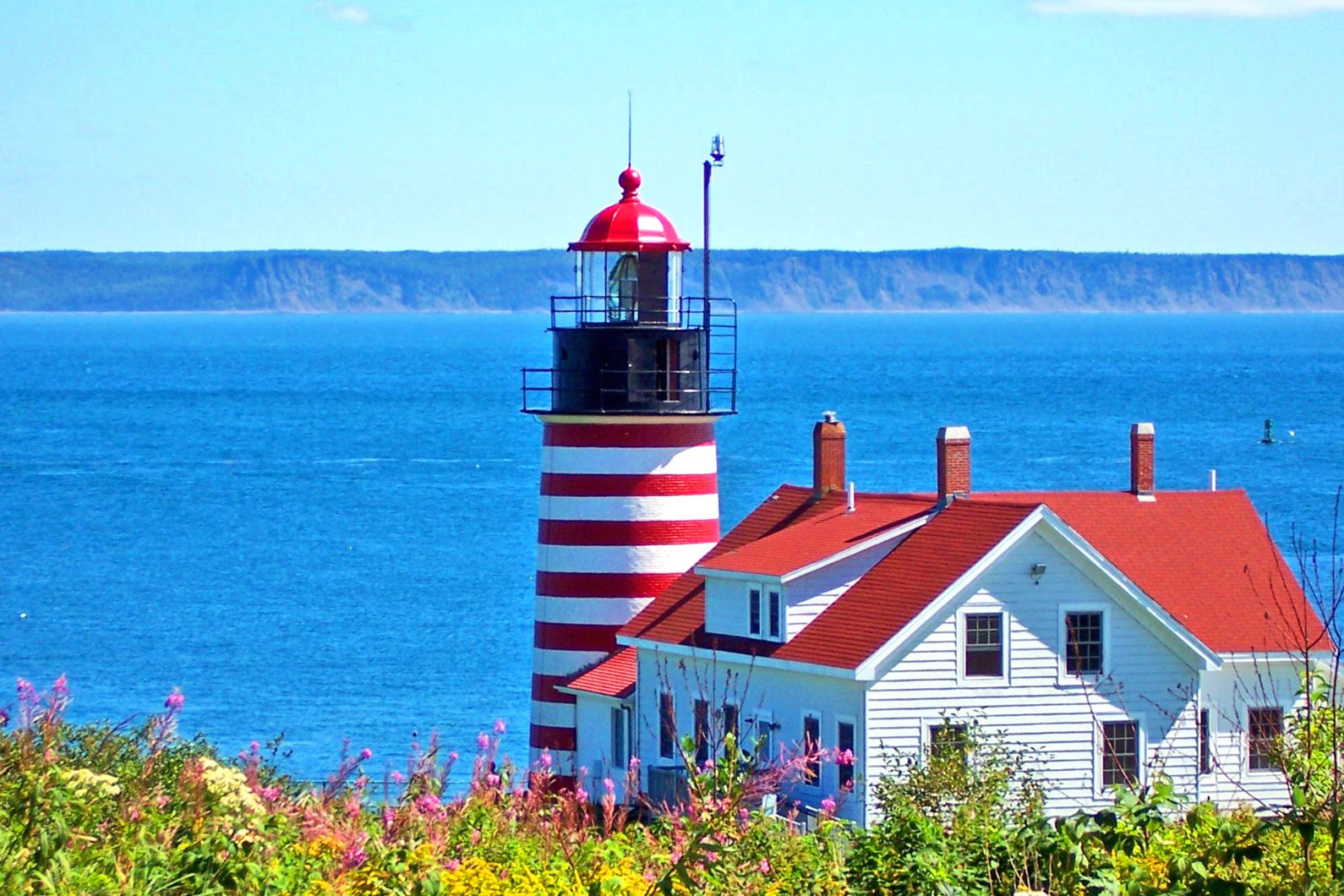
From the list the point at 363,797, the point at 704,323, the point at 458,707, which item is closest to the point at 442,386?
the point at 458,707

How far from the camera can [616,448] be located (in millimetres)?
23484

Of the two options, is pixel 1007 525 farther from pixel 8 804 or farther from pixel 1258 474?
pixel 1258 474

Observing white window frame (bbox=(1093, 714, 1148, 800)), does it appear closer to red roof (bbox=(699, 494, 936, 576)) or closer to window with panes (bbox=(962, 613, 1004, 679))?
window with panes (bbox=(962, 613, 1004, 679))

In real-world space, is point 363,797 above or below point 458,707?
above

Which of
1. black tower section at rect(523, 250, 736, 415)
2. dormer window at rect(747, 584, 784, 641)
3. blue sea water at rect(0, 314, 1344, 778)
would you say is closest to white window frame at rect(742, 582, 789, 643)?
dormer window at rect(747, 584, 784, 641)

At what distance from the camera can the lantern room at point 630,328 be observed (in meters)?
23.5

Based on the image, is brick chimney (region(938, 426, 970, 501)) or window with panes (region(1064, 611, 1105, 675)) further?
brick chimney (region(938, 426, 970, 501))

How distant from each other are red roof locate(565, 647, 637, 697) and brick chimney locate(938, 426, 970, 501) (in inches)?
142

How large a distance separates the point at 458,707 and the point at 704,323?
54.6 ft

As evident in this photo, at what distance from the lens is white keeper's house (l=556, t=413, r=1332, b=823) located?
67.8 feet

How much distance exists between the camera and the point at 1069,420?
112750mm

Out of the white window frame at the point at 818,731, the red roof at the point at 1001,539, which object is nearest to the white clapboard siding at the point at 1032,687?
the red roof at the point at 1001,539

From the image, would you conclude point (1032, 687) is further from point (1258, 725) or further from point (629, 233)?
point (629, 233)

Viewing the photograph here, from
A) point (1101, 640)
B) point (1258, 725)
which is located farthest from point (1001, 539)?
point (1258, 725)
